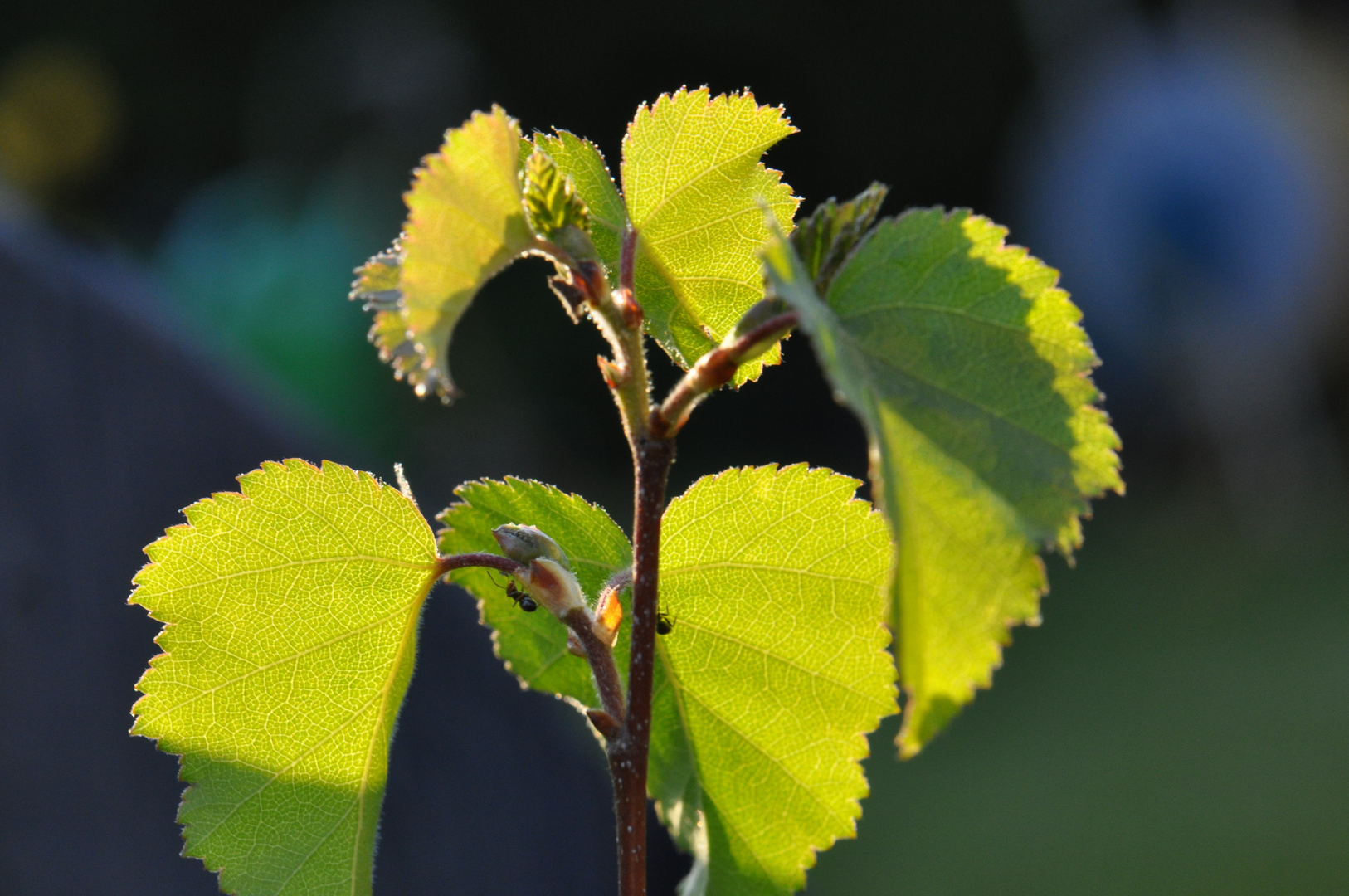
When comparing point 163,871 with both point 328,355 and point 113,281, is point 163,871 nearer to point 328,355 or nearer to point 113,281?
point 113,281

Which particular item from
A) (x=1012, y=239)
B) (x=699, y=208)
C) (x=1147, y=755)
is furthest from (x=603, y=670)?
(x=1012, y=239)

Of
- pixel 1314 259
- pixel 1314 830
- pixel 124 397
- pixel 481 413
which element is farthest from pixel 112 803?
pixel 1314 259

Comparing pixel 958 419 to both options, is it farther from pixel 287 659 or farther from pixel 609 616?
pixel 287 659

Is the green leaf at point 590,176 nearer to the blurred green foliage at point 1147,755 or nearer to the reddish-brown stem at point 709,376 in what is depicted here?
the reddish-brown stem at point 709,376

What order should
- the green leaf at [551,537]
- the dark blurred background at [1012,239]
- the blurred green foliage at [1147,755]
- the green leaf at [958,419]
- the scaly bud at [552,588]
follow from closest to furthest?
the green leaf at [958,419] → the scaly bud at [552,588] → the green leaf at [551,537] → the blurred green foliage at [1147,755] → the dark blurred background at [1012,239]

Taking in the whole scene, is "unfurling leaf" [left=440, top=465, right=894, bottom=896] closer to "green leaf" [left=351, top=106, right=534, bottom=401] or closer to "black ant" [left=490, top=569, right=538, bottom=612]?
"black ant" [left=490, top=569, right=538, bottom=612]

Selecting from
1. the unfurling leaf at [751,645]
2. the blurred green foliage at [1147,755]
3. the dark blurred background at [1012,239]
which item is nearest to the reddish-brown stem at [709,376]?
the unfurling leaf at [751,645]

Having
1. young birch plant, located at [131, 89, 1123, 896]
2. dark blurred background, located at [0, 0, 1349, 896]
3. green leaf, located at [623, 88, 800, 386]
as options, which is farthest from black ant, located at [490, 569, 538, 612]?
dark blurred background, located at [0, 0, 1349, 896]
